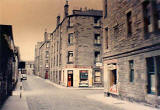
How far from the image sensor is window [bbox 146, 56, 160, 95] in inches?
479

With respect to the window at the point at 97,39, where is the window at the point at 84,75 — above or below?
below

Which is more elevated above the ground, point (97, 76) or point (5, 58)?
point (5, 58)

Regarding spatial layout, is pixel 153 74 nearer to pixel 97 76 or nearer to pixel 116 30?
pixel 116 30

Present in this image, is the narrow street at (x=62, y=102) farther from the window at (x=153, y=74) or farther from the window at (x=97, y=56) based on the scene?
the window at (x=97, y=56)

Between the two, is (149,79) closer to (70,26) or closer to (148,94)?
(148,94)

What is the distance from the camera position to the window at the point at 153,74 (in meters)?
12.2

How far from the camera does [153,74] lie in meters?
12.7

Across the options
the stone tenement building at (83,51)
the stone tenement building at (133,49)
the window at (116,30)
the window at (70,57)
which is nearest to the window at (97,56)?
the stone tenement building at (83,51)

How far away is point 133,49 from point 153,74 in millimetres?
2688

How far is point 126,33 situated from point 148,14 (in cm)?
311

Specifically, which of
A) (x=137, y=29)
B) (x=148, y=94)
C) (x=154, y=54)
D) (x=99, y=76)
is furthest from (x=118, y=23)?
(x=99, y=76)

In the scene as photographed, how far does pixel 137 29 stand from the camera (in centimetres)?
1407

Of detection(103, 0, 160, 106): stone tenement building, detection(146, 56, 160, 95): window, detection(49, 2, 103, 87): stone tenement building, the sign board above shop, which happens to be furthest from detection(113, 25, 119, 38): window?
detection(49, 2, 103, 87): stone tenement building

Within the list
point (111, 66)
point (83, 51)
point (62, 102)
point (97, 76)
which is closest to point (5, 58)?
point (62, 102)
